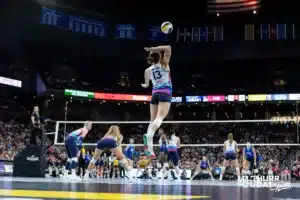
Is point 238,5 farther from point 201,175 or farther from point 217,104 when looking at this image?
point 201,175

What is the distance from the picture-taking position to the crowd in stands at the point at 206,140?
23188 millimetres

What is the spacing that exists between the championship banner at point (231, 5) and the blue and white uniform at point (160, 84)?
23.6 m

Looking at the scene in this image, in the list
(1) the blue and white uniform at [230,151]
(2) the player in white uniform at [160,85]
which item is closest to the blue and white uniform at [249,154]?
(1) the blue and white uniform at [230,151]

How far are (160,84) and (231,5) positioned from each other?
79.5 feet

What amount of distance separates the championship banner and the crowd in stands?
913 centimetres

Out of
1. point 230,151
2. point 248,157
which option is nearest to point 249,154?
point 248,157

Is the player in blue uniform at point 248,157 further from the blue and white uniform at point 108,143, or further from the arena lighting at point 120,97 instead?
the arena lighting at point 120,97

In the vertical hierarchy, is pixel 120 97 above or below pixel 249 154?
above

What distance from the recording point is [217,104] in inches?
Answer: 1569

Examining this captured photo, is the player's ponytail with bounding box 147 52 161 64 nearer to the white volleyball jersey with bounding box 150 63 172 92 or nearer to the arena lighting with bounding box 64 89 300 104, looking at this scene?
the white volleyball jersey with bounding box 150 63 172 92

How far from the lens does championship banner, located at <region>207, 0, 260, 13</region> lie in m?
29.6

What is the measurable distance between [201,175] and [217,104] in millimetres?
20126

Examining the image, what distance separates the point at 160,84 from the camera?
7934mm

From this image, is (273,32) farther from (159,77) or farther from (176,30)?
(159,77)
